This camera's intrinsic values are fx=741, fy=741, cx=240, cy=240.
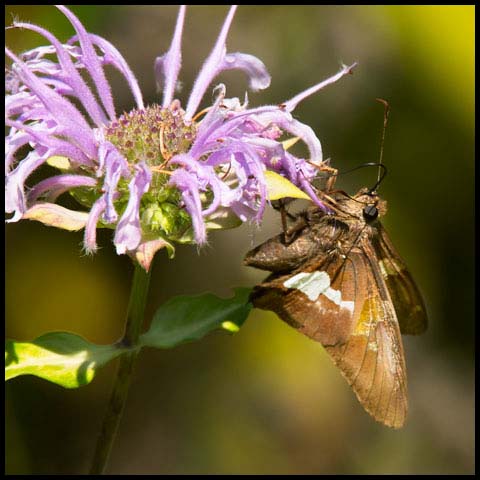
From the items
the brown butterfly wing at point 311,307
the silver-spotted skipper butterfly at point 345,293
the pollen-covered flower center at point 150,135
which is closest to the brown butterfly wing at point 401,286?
the silver-spotted skipper butterfly at point 345,293

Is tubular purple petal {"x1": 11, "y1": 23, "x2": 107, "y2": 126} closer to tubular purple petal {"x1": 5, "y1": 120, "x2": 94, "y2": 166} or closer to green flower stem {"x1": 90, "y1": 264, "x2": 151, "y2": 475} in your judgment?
tubular purple petal {"x1": 5, "y1": 120, "x2": 94, "y2": 166}

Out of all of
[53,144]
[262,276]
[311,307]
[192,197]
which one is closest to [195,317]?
[311,307]

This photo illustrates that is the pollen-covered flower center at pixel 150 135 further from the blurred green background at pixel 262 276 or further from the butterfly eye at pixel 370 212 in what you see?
the blurred green background at pixel 262 276

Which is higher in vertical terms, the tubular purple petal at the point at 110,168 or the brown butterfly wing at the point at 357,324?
the tubular purple petal at the point at 110,168

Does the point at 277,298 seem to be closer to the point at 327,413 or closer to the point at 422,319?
the point at 422,319

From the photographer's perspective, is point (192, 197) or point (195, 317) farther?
point (195, 317)

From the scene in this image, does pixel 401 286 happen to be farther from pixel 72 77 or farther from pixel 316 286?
pixel 72 77

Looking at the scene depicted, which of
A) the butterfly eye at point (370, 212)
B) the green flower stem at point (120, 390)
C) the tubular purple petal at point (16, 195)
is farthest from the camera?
the butterfly eye at point (370, 212)

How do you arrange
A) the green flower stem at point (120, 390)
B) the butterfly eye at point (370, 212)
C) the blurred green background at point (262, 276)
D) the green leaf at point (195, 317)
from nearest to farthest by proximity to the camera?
the green flower stem at point (120, 390), the green leaf at point (195, 317), the butterfly eye at point (370, 212), the blurred green background at point (262, 276)

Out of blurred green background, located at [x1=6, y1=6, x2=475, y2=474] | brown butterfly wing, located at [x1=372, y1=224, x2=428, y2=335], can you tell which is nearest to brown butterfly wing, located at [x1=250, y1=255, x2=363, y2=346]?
brown butterfly wing, located at [x1=372, y1=224, x2=428, y2=335]

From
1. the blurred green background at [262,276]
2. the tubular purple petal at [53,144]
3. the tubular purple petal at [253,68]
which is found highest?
the tubular purple petal at [253,68]
